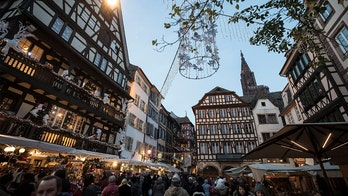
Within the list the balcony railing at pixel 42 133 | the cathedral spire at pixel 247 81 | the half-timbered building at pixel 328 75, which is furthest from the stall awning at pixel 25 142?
the cathedral spire at pixel 247 81

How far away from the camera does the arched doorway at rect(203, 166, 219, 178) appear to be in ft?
90.7

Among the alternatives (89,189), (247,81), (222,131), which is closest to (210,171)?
(222,131)

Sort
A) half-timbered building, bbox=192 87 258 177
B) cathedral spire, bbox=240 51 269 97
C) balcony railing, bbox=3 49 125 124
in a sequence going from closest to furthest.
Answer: balcony railing, bbox=3 49 125 124, half-timbered building, bbox=192 87 258 177, cathedral spire, bbox=240 51 269 97

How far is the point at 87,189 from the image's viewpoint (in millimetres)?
4715

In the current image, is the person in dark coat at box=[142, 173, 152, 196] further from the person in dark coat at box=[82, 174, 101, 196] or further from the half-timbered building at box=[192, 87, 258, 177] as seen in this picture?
the half-timbered building at box=[192, 87, 258, 177]

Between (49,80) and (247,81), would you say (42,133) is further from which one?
(247,81)

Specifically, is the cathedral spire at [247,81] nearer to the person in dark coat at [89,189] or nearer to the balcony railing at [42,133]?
the balcony railing at [42,133]

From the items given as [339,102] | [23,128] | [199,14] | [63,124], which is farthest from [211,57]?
[339,102]

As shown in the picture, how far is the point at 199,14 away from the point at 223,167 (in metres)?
27.9

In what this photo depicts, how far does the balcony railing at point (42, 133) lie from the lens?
25.6 feet

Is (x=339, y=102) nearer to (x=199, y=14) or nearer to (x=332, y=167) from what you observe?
(x=332, y=167)

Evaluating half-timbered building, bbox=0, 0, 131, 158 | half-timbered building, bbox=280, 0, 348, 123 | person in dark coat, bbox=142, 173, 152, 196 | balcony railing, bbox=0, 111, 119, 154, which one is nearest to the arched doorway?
half-timbered building, bbox=280, 0, 348, 123

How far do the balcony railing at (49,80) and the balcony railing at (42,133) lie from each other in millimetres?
1992

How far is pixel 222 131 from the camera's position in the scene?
30031mm
